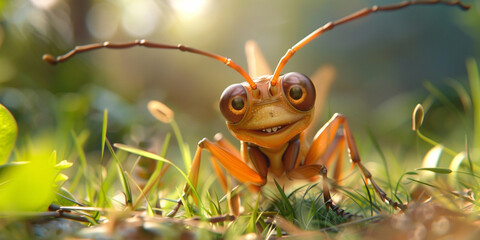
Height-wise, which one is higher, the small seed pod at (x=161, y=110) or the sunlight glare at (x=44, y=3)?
the sunlight glare at (x=44, y=3)

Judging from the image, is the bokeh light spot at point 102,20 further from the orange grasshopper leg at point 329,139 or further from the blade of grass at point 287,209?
the blade of grass at point 287,209

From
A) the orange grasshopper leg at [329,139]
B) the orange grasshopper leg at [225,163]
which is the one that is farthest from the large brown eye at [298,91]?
the orange grasshopper leg at [225,163]

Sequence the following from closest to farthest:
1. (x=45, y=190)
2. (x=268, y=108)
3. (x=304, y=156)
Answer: (x=45, y=190)
(x=268, y=108)
(x=304, y=156)

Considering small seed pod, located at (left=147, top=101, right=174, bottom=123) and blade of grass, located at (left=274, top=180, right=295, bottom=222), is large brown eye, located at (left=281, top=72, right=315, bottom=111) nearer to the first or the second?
blade of grass, located at (left=274, top=180, right=295, bottom=222)

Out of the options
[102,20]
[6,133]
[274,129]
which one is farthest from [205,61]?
[6,133]

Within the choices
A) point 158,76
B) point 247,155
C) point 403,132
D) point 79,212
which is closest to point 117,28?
point 158,76

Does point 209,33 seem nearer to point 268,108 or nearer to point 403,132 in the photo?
point 403,132
